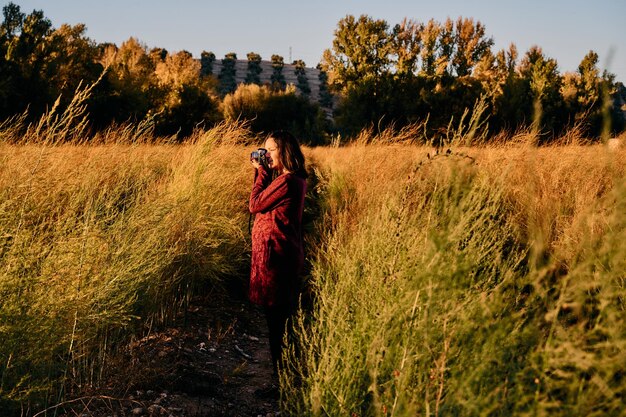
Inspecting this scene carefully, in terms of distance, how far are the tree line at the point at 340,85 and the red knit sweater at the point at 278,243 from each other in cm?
1045

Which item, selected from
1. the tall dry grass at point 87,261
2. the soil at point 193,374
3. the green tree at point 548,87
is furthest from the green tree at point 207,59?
the soil at point 193,374

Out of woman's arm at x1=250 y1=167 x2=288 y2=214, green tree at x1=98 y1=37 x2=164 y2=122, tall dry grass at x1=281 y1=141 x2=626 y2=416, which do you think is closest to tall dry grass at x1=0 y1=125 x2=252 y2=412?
woman's arm at x1=250 y1=167 x2=288 y2=214

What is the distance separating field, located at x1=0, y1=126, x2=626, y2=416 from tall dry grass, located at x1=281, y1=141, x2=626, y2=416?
20 millimetres

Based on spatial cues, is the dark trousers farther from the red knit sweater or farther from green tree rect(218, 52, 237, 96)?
green tree rect(218, 52, 237, 96)

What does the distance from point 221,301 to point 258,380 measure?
150 centimetres

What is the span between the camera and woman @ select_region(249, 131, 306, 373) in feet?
11.5

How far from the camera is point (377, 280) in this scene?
8.97ft

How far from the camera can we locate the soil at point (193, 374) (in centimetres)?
291

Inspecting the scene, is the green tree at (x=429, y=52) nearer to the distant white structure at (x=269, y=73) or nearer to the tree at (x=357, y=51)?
the tree at (x=357, y=51)

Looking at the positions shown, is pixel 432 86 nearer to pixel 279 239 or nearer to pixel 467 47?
pixel 467 47

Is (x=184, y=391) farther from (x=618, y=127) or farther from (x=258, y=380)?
(x=618, y=127)

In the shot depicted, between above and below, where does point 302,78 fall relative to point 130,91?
above

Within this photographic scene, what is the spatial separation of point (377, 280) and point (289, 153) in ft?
4.19

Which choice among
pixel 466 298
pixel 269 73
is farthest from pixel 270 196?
pixel 269 73
